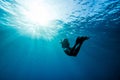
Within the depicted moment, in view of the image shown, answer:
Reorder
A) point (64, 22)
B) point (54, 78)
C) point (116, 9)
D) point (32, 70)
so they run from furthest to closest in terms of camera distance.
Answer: point (54, 78) → point (32, 70) → point (64, 22) → point (116, 9)

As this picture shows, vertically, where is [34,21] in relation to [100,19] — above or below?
above

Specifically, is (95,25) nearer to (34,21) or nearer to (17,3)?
(34,21)

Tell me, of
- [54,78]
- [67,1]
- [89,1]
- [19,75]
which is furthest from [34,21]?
[54,78]

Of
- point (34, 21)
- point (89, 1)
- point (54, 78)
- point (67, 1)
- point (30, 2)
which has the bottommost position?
point (89, 1)

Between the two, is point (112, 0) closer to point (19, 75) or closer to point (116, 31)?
point (116, 31)

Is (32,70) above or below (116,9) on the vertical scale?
above

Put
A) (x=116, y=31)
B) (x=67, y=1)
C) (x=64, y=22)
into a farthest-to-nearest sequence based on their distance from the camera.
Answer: (x=116, y=31) < (x=64, y=22) < (x=67, y=1)

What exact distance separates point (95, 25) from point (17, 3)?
11.0m

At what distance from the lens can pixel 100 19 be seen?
18344 millimetres

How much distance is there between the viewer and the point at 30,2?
604 inches

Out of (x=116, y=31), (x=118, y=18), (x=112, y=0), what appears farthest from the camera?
(x=116, y=31)

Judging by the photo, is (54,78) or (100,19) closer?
(100,19)

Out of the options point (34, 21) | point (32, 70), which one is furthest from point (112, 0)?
point (32, 70)

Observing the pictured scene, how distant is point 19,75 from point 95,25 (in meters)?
120
